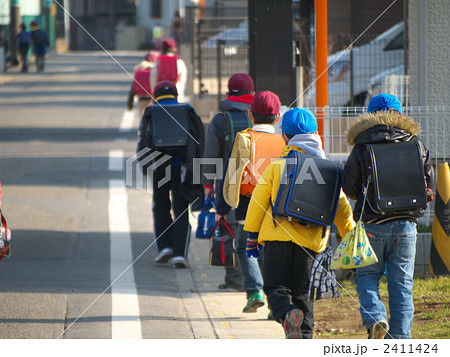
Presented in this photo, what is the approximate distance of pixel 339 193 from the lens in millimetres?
5117

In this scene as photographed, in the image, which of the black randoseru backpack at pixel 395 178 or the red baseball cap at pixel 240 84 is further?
the red baseball cap at pixel 240 84

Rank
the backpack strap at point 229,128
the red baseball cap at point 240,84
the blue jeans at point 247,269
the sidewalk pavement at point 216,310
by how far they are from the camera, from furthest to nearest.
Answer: the red baseball cap at point 240,84 < the backpack strap at point 229,128 < the blue jeans at point 247,269 < the sidewalk pavement at point 216,310

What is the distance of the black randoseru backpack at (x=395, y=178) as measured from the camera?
195 inches

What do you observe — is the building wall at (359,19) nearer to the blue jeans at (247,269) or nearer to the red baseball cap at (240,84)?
the red baseball cap at (240,84)

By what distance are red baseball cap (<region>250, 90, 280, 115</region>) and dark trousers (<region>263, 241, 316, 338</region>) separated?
4.41 feet

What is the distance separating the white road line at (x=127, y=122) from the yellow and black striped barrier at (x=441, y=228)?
12055mm

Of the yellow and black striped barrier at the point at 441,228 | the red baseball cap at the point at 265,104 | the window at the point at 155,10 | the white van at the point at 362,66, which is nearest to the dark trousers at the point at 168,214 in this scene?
the red baseball cap at the point at 265,104

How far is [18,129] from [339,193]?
14898mm

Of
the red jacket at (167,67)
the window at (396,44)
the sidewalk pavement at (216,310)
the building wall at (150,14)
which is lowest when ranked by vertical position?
the sidewalk pavement at (216,310)

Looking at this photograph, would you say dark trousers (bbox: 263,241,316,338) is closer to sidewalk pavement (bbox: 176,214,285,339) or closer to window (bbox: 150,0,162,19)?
sidewalk pavement (bbox: 176,214,285,339)

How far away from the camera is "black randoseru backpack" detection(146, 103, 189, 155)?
7848 mm
